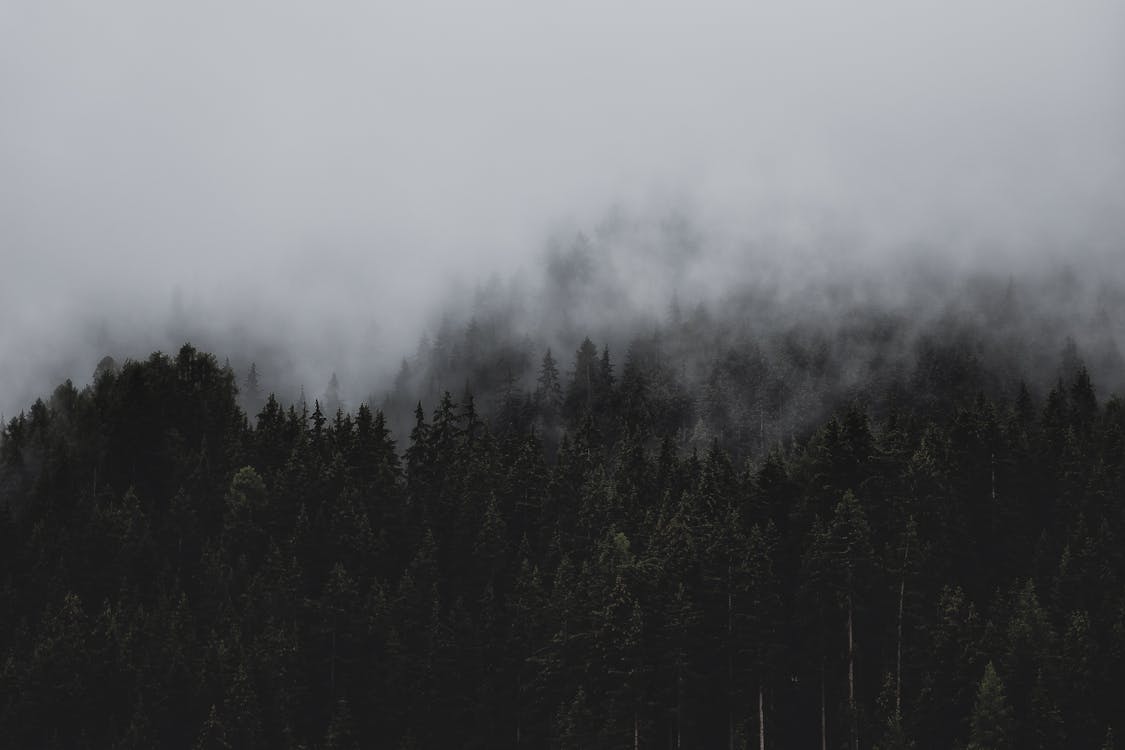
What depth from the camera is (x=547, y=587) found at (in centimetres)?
9825

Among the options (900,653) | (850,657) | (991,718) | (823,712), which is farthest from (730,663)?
(991,718)

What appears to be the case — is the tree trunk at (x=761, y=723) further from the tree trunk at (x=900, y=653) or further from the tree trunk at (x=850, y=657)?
the tree trunk at (x=900, y=653)

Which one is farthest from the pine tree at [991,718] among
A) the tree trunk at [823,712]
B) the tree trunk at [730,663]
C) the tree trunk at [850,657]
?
the tree trunk at [730,663]

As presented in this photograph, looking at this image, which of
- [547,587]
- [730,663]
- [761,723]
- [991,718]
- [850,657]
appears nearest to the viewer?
[991,718]

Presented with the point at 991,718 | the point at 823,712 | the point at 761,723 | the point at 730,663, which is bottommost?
the point at 991,718

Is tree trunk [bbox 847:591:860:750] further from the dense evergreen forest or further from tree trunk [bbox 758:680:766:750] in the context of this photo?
tree trunk [bbox 758:680:766:750]

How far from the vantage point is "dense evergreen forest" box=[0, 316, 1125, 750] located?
255ft

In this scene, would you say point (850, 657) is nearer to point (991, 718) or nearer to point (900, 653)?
point (900, 653)

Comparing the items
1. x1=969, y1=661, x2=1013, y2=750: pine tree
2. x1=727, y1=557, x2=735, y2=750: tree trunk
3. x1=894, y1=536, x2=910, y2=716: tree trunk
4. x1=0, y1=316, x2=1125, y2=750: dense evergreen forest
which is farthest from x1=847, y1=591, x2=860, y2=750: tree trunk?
x1=969, y1=661, x2=1013, y2=750: pine tree

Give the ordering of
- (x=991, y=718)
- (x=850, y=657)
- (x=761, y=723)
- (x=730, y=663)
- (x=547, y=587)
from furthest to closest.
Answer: (x=547, y=587) → (x=850, y=657) → (x=730, y=663) → (x=761, y=723) → (x=991, y=718)

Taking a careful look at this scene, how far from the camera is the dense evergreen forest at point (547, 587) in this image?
77.8 m

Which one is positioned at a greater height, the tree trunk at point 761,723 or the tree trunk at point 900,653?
the tree trunk at point 900,653

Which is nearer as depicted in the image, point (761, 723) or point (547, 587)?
point (761, 723)

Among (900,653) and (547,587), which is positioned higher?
(547,587)
